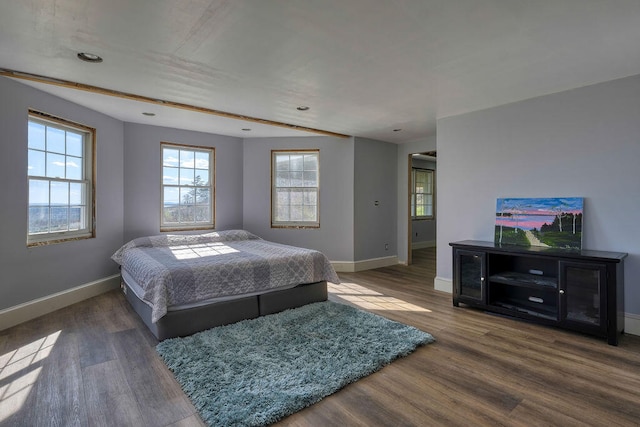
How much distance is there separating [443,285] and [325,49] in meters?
3.42

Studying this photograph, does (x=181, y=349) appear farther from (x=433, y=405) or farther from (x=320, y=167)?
(x=320, y=167)

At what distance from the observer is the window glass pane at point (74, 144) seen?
3858 mm

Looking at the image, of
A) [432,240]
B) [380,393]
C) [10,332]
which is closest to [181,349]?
[380,393]

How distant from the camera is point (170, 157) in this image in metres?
5.06

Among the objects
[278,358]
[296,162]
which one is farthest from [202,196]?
[278,358]

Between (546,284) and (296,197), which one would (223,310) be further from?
(546,284)

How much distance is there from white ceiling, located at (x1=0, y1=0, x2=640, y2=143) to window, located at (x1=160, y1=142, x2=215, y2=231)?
53.4 inches

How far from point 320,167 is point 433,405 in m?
4.26

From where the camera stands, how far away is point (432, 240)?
8.91 m

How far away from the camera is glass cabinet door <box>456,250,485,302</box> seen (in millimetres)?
3533

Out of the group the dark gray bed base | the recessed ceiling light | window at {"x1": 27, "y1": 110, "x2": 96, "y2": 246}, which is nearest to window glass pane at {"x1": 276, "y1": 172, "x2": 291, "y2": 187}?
the dark gray bed base

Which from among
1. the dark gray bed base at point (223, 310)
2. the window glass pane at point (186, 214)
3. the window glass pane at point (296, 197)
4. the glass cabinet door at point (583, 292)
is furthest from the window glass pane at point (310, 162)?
the glass cabinet door at point (583, 292)

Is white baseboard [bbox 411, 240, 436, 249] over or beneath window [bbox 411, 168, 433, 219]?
beneath

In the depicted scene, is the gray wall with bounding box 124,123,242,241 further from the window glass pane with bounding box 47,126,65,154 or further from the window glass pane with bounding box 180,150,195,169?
the window glass pane with bounding box 47,126,65,154
